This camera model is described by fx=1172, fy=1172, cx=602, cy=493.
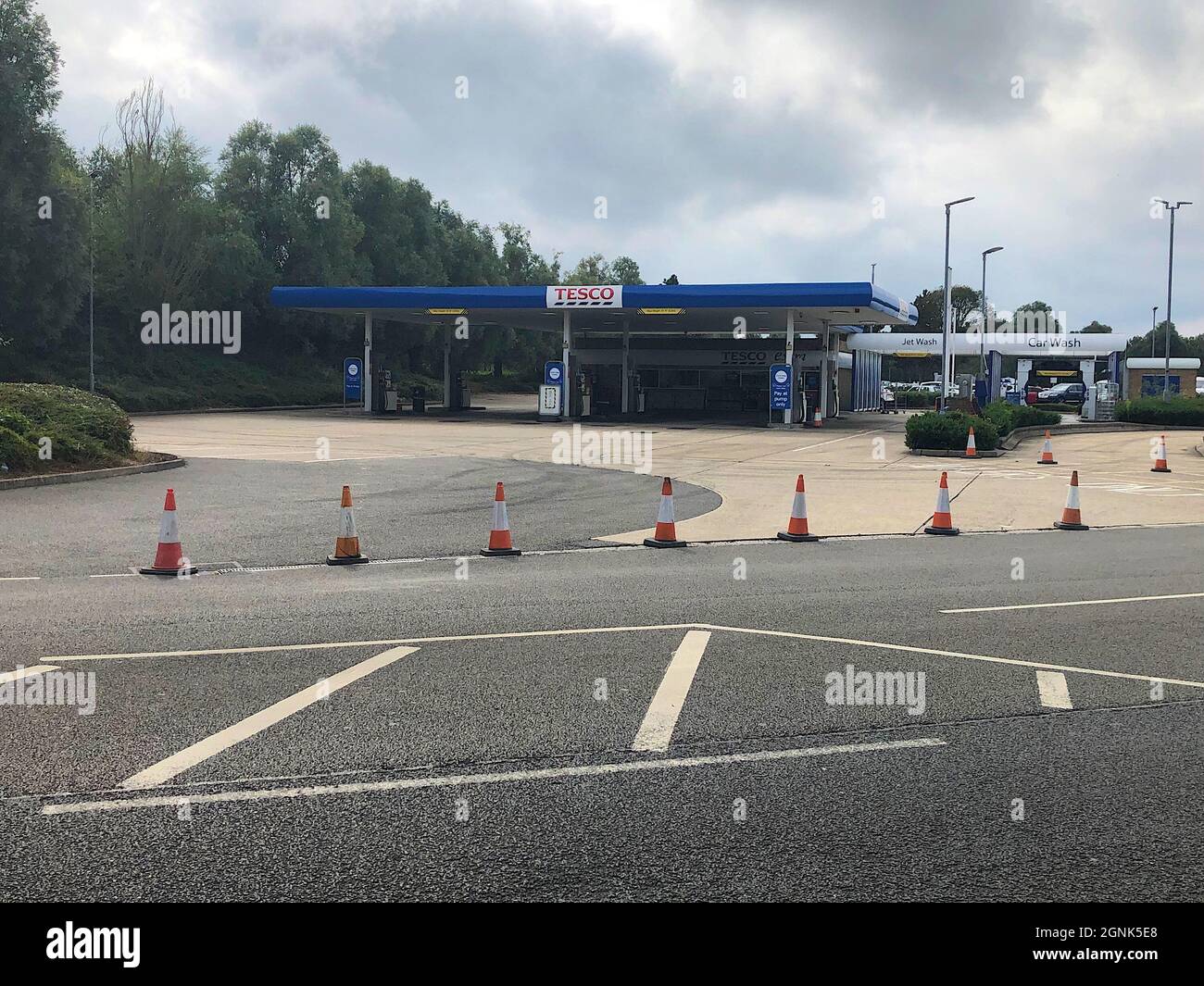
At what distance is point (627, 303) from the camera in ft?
139

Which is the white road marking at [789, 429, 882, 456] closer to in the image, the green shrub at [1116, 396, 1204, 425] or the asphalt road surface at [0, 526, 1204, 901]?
the green shrub at [1116, 396, 1204, 425]

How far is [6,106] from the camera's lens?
43406 millimetres

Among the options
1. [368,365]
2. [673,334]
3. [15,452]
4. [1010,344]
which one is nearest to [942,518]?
[15,452]

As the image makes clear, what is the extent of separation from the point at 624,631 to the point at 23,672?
405 centimetres

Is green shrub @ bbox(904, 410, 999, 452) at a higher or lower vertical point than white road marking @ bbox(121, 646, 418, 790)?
higher

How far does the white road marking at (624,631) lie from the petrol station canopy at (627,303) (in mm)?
31529

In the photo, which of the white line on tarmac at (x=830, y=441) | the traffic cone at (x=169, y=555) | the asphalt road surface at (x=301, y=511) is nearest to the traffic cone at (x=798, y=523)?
the asphalt road surface at (x=301, y=511)

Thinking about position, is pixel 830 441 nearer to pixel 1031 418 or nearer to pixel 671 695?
pixel 1031 418

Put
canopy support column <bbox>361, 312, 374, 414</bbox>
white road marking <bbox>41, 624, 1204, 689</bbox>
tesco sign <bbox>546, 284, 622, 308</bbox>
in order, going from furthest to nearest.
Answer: canopy support column <bbox>361, 312, 374, 414</bbox>, tesco sign <bbox>546, 284, 622, 308</bbox>, white road marking <bbox>41, 624, 1204, 689</bbox>

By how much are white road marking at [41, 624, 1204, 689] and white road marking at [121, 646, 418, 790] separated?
458 mm

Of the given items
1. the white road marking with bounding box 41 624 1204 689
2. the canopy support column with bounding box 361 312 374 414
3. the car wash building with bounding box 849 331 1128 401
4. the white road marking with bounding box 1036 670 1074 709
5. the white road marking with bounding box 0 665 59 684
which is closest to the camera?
the white road marking with bounding box 1036 670 1074 709

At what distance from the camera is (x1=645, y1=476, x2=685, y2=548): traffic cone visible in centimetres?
1402

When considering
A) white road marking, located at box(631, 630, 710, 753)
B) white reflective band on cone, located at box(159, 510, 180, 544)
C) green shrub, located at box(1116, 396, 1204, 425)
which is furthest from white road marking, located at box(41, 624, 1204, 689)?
green shrub, located at box(1116, 396, 1204, 425)
